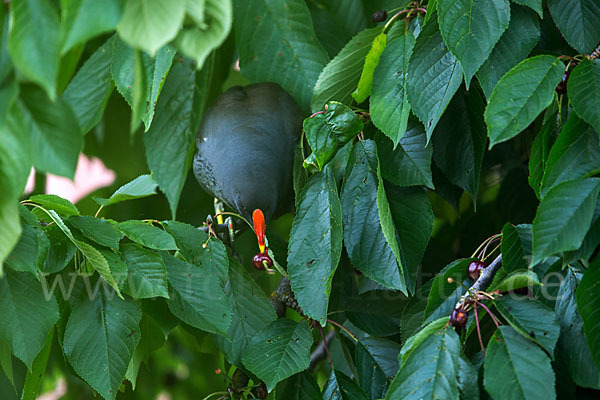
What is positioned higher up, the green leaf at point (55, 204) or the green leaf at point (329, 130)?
the green leaf at point (329, 130)

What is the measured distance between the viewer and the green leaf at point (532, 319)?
2.77 ft

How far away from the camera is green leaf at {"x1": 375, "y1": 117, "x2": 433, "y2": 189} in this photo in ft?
3.62

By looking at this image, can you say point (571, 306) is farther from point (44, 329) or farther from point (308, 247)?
point (44, 329)

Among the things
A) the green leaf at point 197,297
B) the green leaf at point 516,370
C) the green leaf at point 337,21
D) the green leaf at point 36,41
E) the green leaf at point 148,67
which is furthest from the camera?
the green leaf at point 337,21

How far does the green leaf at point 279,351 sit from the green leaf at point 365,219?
148 mm

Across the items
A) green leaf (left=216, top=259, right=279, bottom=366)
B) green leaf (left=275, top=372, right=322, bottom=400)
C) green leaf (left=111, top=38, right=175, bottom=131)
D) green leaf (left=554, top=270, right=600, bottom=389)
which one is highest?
green leaf (left=111, top=38, right=175, bottom=131)

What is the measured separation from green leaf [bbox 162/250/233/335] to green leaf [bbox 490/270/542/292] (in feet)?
1.41

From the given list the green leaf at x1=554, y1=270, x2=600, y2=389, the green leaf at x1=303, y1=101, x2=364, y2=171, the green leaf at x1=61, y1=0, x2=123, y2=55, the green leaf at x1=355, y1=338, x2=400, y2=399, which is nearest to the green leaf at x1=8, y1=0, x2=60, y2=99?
the green leaf at x1=61, y1=0, x2=123, y2=55

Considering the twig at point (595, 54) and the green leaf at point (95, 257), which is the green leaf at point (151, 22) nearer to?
the green leaf at point (95, 257)

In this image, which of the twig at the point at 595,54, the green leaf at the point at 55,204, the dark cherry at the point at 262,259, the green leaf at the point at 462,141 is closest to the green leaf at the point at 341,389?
the dark cherry at the point at 262,259

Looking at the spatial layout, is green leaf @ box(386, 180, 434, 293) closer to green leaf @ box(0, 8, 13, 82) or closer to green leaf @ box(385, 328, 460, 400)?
green leaf @ box(385, 328, 460, 400)

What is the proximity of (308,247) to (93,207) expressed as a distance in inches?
31.9

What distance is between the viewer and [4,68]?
553 millimetres

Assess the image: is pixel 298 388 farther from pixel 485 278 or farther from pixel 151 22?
pixel 151 22
